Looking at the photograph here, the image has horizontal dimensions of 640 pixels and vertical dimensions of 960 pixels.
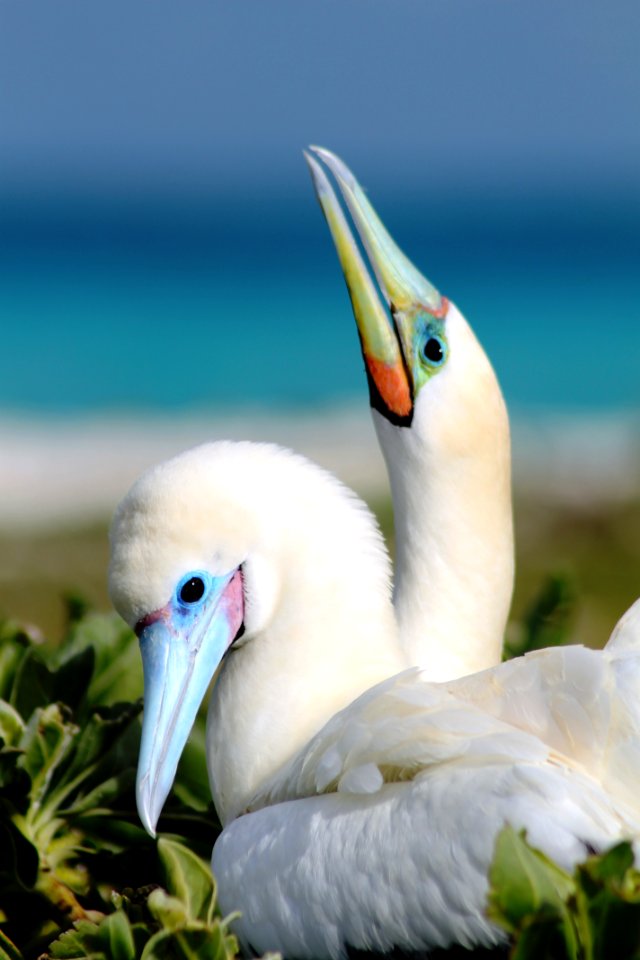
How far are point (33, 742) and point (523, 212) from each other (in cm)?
4552

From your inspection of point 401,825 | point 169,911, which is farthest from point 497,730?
point 169,911

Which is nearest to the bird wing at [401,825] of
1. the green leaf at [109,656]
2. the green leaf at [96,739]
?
the green leaf at [96,739]

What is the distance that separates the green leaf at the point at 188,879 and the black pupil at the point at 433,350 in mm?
1819

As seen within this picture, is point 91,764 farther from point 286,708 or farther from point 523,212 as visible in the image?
point 523,212

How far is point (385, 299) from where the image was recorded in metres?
4.46

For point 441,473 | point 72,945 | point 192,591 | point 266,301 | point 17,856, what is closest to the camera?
point 72,945

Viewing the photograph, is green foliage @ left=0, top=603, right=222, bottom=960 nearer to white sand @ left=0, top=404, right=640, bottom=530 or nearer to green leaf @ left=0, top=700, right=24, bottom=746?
green leaf @ left=0, top=700, right=24, bottom=746

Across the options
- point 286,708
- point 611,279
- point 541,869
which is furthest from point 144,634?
point 611,279

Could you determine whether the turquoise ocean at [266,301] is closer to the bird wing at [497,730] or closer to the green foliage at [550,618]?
the green foliage at [550,618]

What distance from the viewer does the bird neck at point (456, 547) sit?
421 cm

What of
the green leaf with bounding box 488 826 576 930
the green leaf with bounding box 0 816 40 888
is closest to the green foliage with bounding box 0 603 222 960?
the green leaf with bounding box 0 816 40 888

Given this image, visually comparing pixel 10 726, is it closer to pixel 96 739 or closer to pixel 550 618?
pixel 96 739

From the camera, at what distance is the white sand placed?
563 inches

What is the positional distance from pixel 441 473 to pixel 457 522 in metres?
0.14
